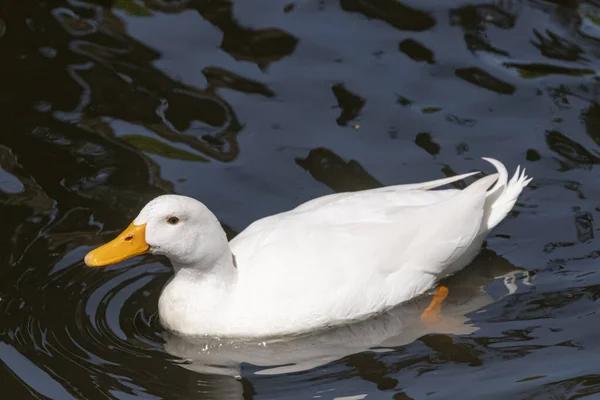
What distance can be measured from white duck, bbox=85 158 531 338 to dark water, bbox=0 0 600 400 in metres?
0.20

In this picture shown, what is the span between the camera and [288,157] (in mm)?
8219

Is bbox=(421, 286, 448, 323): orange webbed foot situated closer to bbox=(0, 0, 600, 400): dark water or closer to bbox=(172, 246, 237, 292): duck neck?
bbox=(0, 0, 600, 400): dark water

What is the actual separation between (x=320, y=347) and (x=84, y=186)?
2.51m

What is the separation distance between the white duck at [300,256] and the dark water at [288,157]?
200 mm

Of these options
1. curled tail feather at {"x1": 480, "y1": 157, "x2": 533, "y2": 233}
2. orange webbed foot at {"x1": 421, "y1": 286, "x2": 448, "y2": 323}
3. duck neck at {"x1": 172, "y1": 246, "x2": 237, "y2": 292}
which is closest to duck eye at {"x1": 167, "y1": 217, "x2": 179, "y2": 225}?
duck neck at {"x1": 172, "y1": 246, "x2": 237, "y2": 292}

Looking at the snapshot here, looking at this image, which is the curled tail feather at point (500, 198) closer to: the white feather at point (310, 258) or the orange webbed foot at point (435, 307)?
the white feather at point (310, 258)

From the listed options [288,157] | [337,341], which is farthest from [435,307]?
[288,157]

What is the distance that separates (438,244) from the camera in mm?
6758

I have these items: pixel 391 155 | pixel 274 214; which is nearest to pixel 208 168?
pixel 274 214

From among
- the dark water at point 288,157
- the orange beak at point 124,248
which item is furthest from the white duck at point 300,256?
the dark water at point 288,157

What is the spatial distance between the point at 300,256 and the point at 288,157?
193cm

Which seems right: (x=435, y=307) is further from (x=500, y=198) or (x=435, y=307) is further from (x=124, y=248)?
(x=124, y=248)

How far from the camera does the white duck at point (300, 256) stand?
6191 mm

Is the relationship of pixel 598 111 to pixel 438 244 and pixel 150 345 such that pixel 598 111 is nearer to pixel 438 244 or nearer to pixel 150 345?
pixel 438 244
